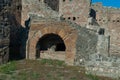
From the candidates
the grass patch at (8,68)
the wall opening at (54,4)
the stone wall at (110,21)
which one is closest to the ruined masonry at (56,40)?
the grass patch at (8,68)

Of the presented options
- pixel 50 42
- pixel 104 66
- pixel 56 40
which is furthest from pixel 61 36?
pixel 104 66

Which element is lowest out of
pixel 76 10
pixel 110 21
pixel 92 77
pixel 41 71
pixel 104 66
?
pixel 92 77

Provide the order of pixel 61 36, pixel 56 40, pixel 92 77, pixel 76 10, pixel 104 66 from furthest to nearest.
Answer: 1. pixel 76 10
2. pixel 56 40
3. pixel 61 36
4. pixel 104 66
5. pixel 92 77

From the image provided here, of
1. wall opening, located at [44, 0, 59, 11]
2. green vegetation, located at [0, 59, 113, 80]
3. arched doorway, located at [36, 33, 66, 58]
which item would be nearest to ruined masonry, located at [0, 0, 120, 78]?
arched doorway, located at [36, 33, 66, 58]

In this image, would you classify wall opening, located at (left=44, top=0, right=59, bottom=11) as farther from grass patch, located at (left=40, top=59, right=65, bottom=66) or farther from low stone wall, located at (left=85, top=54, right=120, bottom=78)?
low stone wall, located at (left=85, top=54, right=120, bottom=78)

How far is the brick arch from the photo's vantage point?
14867mm

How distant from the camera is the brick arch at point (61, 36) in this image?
Answer: 14867 mm

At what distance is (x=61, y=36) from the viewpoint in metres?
15.3

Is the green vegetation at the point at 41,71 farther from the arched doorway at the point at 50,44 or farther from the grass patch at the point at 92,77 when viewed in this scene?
the arched doorway at the point at 50,44

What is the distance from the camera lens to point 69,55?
49.1 ft

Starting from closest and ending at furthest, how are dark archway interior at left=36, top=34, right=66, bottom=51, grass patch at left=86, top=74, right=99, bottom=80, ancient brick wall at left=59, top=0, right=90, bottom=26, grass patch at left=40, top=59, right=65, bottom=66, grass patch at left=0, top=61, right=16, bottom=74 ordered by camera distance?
1. grass patch at left=86, top=74, right=99, bottom=80
2. grass patch at left=0, top=61, right=16, bottom=74
3. grass patch at left=40, top=59, right=65, bottom=66
4. dark archway interior at left=36, top=34, right=66, bottom=51
5. ancient brick wall at left=59, top=0, right=90, bottom=26

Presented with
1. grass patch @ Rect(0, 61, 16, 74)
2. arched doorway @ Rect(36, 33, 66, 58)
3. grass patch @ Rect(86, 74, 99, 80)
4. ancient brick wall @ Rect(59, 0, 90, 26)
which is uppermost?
ancient brick wall @ Rect(59, 0, 90, 26)

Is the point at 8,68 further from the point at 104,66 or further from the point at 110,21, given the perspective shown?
the point at 110,21

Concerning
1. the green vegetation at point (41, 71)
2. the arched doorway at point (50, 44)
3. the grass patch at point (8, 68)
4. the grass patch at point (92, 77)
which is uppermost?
the arched doorway at point (50, 44)
